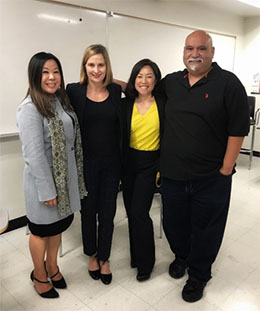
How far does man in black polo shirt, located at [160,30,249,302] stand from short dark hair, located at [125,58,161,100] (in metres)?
0.07

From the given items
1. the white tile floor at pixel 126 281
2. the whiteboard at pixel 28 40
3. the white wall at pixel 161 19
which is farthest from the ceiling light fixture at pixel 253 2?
the white tile floor at pixel 126 281

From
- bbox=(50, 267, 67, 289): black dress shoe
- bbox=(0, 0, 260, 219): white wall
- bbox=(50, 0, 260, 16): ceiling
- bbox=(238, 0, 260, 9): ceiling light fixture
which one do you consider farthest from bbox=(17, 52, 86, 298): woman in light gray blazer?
bbox=(238, 0, 260, 9): ceiling light fixture

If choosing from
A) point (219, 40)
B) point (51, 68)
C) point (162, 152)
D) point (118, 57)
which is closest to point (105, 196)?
point (162, 152)

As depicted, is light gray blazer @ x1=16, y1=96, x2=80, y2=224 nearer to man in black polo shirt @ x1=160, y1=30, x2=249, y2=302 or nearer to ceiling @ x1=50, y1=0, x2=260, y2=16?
man in black polo shirt @ x1=160, y1=30, x2=249, y2=302

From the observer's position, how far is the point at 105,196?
1970 mm

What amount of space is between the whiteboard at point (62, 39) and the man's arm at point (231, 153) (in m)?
1.72

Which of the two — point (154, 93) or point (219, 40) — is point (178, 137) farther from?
point (219, 40)

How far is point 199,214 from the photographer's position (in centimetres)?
188

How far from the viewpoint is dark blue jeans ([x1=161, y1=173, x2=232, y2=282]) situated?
181 cm

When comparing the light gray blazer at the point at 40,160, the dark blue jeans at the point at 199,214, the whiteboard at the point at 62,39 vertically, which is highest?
the whiteboard at the point at 62,39

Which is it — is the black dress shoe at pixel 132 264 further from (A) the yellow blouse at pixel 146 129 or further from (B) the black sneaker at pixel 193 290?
(A) the yellow blouse at pixel 146 129

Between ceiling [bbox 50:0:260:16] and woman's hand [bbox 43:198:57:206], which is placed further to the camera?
ceiling [bbox 50:0:260:16]

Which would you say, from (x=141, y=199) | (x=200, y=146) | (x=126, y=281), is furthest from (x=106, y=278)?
(x=200, y=146)

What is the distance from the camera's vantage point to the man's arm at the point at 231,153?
5.48 ft
